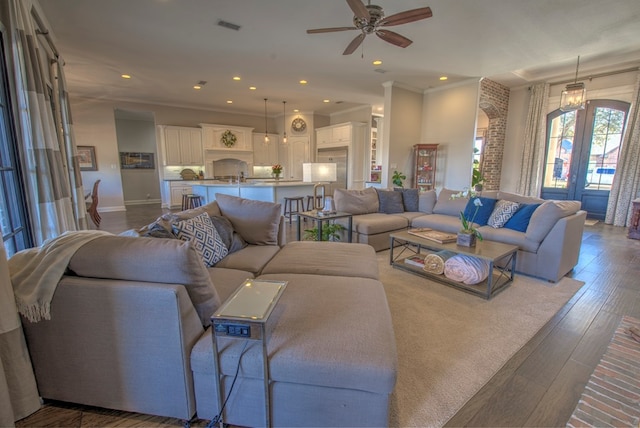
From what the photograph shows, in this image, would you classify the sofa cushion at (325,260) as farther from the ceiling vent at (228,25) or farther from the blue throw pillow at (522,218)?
the ceiling vent at (228,25)

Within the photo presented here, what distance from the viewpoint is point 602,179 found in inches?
239

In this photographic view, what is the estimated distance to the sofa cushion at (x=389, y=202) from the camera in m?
4.68

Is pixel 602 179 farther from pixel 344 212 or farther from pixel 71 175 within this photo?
pixel 71 175

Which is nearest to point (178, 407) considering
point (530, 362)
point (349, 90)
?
point (530, 362)

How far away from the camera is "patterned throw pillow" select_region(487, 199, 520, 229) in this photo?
11.6 feet

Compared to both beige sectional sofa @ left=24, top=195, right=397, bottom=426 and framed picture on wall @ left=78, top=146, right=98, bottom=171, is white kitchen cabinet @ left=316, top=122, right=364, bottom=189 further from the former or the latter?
beige sectional sofa @ left=24, top=195, right=397, bottom=426

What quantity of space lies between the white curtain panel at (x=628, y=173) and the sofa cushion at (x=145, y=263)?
7.43m

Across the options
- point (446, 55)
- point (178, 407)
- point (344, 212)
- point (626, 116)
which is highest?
point (446, 55)

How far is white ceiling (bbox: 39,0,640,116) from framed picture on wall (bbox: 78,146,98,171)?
165 centimetres

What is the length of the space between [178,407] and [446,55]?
5307mm

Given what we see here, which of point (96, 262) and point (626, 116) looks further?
point (626, 116)

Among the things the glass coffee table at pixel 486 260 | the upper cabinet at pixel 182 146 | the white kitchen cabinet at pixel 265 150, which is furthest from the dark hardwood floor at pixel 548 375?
the white kitchen cabinet at pixel 265 150

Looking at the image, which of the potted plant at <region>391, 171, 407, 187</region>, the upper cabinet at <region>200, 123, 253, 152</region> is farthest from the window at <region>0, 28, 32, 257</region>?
the upper cabinet at <region>200, 123, 253, 152</region>

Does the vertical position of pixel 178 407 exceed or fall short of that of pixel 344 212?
it falls short
